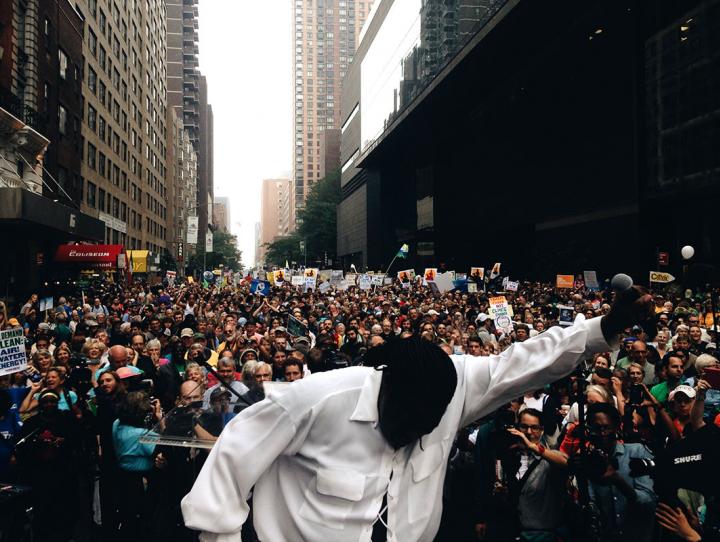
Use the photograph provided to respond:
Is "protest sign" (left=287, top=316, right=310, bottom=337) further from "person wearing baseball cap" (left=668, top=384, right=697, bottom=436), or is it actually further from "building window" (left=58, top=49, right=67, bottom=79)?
"building window" (left=58, top=49, right=67, bottom=79)

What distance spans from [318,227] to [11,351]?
94.6 meters

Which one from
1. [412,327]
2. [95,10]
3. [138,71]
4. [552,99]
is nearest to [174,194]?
[138,71]

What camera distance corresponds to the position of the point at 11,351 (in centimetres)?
705

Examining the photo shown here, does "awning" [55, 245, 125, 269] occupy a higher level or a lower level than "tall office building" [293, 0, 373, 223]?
lower

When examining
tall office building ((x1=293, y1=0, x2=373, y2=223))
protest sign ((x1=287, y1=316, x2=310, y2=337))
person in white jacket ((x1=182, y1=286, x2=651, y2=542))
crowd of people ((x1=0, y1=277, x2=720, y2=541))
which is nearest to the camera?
person in white jacket ((x1=182, y1=286, x2=651, y2=542))

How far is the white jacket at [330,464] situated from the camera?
6.90 ft

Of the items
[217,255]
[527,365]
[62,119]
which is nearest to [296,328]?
[527,365]

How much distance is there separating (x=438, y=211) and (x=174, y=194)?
50.5 meters

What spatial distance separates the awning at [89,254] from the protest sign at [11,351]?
23637 millimetres

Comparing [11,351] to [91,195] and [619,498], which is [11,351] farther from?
[91,195]

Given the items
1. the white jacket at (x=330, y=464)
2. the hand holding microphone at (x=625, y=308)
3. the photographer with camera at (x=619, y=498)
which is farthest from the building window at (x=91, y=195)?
the hand holding microphone at (x=625, y=308)

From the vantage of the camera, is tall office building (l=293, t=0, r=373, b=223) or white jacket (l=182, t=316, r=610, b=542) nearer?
white jacket (l=182, t=316, r=610, b=542)

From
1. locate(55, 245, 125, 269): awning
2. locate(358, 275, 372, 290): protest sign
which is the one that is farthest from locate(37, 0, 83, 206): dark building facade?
locate(358, 275, 372, 290): protest sign

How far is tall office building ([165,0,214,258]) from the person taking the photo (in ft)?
358
